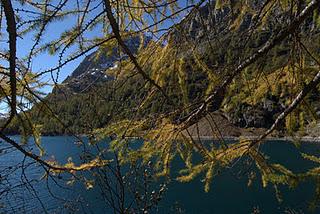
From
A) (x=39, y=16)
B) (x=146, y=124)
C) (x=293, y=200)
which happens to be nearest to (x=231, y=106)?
(x=146, y=124)

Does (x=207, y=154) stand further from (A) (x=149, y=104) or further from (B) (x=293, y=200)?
(B) (x=293, y=200)

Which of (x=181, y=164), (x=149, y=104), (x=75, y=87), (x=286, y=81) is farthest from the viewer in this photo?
(x=181, y=164)

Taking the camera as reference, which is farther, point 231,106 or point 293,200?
point 293,200

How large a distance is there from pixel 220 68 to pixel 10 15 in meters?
2.24

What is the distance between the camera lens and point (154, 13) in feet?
9.91

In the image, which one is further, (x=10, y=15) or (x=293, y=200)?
(x=293, y=200)

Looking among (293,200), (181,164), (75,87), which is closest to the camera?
(75,87)

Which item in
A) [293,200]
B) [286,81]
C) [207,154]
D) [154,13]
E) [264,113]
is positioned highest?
[264,113]

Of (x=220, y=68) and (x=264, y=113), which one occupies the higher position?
(x=264, y=113)

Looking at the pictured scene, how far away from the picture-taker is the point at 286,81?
3.67 m

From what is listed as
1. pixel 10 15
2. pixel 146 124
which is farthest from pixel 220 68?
pixel 10 15

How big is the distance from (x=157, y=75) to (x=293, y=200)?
29865mm

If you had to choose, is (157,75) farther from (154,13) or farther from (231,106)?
(231,106)

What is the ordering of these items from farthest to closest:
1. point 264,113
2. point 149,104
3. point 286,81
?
point 264,113 < point 286,81 < point 149,104
